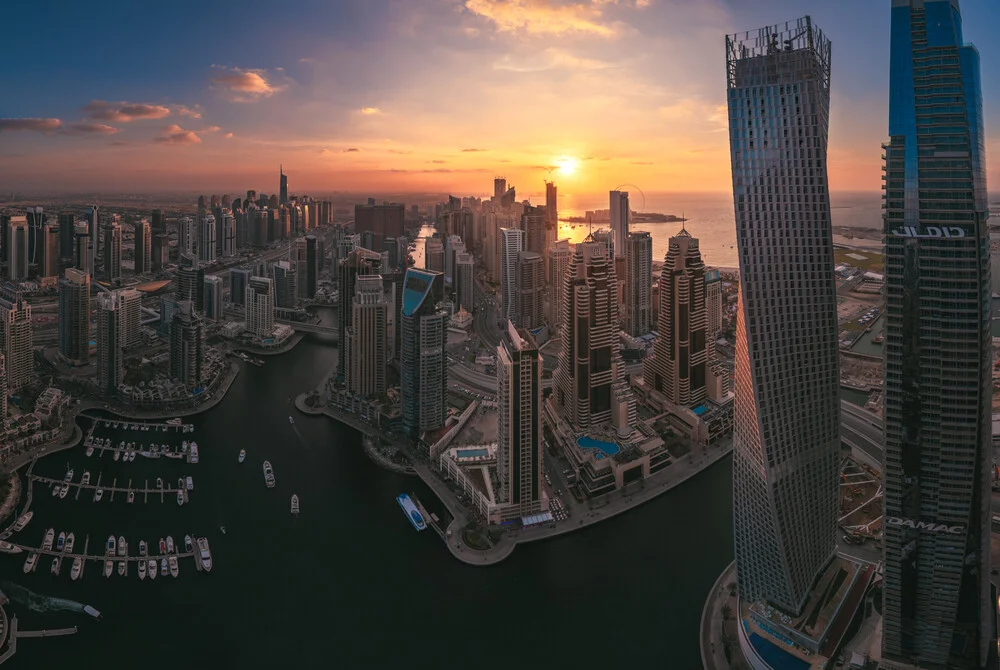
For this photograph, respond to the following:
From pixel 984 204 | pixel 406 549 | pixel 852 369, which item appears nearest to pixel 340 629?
pixel 406 549

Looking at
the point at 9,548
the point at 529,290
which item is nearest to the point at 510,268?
the point at 529,290

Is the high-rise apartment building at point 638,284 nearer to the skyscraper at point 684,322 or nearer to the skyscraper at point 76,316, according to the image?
the skyscraper at point 684,322

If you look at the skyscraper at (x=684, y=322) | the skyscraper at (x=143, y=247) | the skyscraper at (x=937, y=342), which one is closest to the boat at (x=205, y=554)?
the skyscraper at (x=937, y=342)

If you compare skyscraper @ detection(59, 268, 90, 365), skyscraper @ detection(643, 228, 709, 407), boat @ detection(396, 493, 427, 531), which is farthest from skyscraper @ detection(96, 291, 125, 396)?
skyscraper @ detection(643, 228, 709, 407)

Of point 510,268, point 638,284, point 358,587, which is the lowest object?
point 358,587

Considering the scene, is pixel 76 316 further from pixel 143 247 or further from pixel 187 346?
pixel 143 247

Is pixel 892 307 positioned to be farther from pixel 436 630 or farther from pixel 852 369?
pixel 852 369
